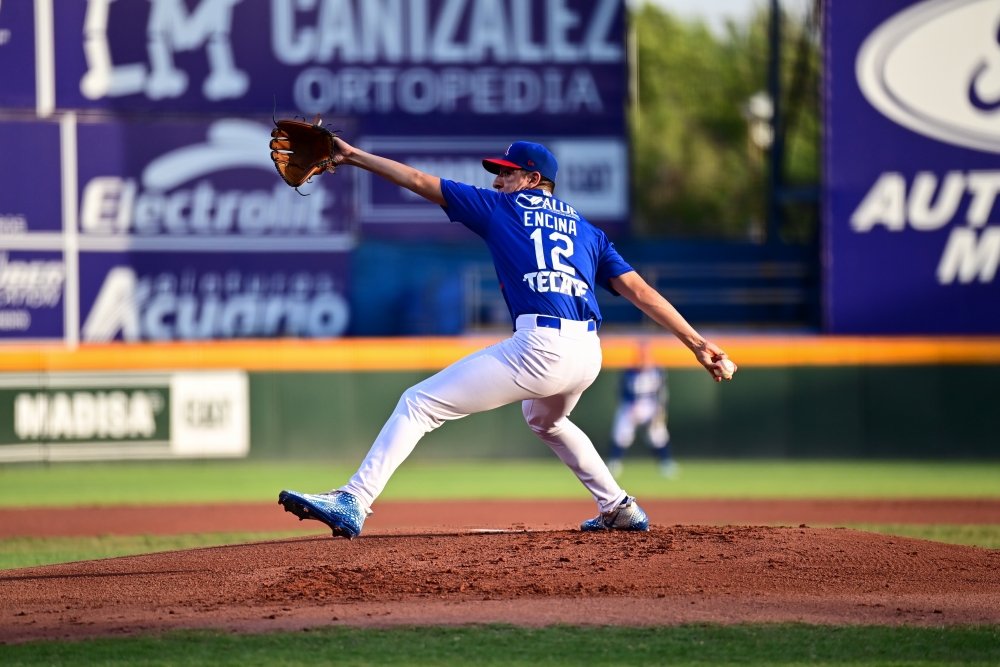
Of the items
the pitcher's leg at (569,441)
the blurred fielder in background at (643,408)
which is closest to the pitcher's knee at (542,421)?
the pitcher's leg at (569,441)

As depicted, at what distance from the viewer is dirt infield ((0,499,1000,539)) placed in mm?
8250

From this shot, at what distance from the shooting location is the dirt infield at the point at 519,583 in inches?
159

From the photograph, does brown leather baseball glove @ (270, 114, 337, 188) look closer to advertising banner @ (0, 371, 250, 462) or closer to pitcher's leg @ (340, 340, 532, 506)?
pitcher's leg @ (340, 340, 532, 506)

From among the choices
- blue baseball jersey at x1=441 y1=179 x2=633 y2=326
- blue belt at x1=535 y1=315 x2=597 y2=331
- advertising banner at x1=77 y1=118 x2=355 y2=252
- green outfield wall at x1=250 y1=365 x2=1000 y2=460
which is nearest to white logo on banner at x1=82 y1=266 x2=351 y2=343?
advertising banner at x1=77 y1=118 x2=355 y2=252

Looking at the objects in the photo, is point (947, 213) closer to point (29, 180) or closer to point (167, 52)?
point (167, 52)

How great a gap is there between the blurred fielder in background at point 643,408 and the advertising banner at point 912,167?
243 cm

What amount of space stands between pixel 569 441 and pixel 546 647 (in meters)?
1.32

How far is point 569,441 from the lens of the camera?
4.90m

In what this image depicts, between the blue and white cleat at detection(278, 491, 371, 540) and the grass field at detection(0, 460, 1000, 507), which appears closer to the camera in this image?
the blue and white cleat at detection(278, 491, 371, 540)

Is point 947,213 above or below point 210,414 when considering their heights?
above

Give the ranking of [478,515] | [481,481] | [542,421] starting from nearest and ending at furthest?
[542,421] → [478,515] → [481,481]

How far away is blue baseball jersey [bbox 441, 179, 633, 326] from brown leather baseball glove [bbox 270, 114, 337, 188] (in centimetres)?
46

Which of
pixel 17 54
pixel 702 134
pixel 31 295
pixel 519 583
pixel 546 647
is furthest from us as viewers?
pixel 702 134

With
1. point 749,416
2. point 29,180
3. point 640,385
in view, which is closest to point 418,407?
point 640,385
